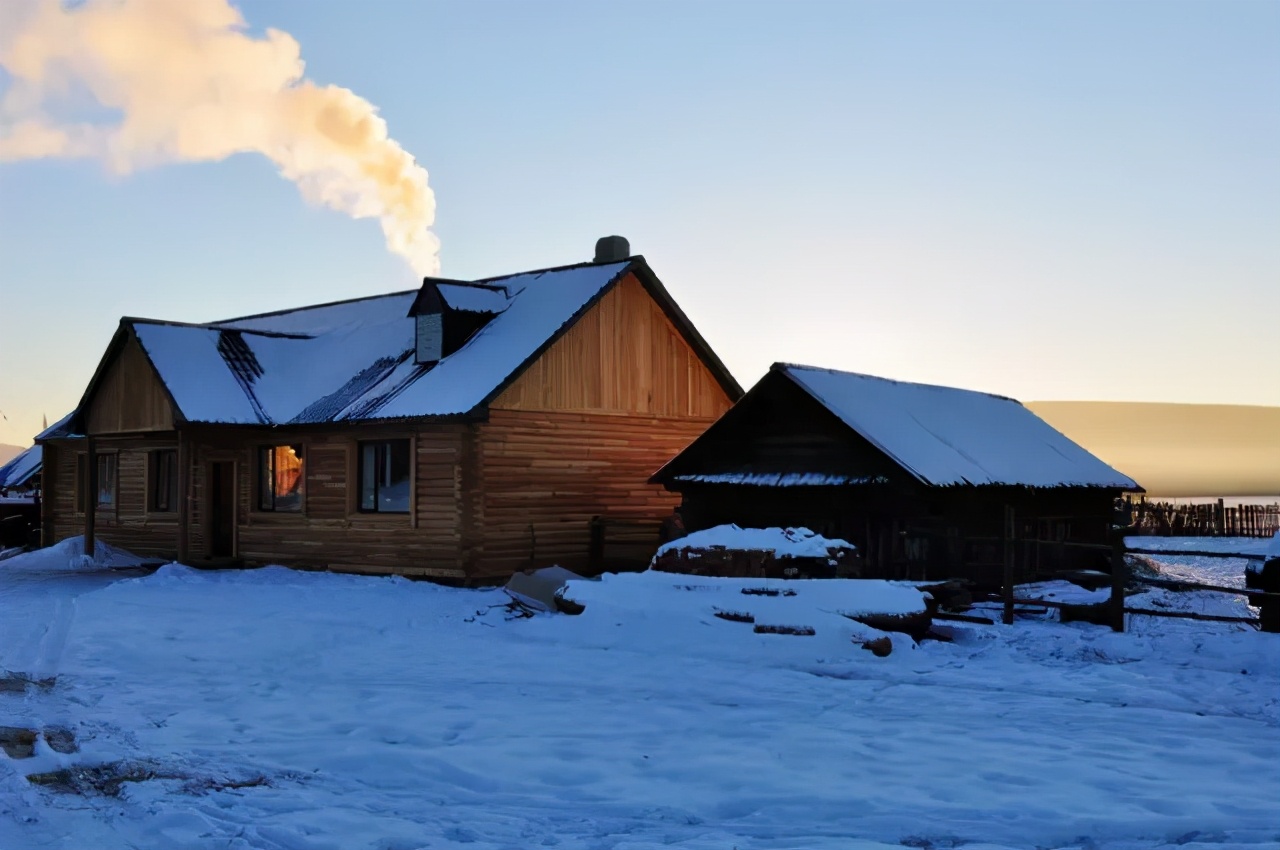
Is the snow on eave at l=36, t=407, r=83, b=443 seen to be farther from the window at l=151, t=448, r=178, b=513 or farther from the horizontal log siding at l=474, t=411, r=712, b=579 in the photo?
the horizontal log siding at l=474, t=411, r=712, b=579

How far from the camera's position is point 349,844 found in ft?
21.6

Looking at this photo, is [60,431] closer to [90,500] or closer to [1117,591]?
[90,500]

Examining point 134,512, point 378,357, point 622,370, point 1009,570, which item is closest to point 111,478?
point 134,512

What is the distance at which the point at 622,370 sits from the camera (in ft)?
83.9

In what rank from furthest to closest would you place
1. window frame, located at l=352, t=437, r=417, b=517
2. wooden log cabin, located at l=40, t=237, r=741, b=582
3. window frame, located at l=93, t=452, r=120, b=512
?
window frame, located at l=93, t=452, r=120, b=512, window frame, located at l=352, t=437, r=417, b=517, wooden log cabin, located at l=40, t=237, r=741, b=582

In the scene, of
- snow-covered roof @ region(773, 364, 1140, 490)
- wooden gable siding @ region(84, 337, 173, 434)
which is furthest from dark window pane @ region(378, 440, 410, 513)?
snow-covered roof @ region(773, 364, 1140, 490)

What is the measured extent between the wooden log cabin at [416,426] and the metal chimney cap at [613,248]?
67mm

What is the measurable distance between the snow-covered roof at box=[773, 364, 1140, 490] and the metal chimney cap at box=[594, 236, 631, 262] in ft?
23.4

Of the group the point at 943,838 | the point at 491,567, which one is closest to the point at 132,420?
the point at 491,567

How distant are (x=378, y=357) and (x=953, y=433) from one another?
12820 millimetres

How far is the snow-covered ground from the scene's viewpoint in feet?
22.8

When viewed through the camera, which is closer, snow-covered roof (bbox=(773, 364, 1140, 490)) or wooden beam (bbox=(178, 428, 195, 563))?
snow-covered roof (bbox=(773, 364, 1140, 490))

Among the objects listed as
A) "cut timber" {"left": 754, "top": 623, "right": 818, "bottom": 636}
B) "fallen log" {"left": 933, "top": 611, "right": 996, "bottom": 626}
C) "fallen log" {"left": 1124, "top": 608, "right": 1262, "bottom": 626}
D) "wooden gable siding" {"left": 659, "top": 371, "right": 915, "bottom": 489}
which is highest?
"wooden gable siding" {"left": 659, "top": 371, "right": 915, "bottom": 489}

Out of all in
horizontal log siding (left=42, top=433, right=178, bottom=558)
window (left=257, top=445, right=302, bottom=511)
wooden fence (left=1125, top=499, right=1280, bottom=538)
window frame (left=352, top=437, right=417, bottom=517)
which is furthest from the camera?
wooden fence (left=1125, top=499, right=1280, bottom=538)
